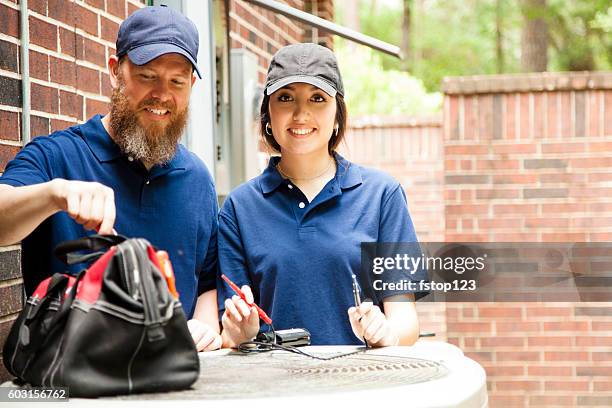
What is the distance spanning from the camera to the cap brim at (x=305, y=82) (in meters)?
2.86

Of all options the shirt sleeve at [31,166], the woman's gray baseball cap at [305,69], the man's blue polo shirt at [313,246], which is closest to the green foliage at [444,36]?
the woman's gray baseball cap at [305,69]

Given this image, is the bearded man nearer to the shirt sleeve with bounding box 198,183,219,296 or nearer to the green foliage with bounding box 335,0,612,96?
the shirt sleeve with bounding box 198,183,219,296

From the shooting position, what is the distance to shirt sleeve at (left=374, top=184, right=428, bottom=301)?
110 inches

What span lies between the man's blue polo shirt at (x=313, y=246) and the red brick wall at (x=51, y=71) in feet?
2.11

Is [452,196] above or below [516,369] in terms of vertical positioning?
above

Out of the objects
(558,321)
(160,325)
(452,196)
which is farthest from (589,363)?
(160,325)

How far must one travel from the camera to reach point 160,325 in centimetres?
186

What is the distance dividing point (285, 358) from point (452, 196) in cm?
431

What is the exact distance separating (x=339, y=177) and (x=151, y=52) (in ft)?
2.32

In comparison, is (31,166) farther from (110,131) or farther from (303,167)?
(303,167)

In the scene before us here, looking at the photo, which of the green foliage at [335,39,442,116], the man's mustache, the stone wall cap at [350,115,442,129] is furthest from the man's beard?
the green foliage at [335,39,442,116]

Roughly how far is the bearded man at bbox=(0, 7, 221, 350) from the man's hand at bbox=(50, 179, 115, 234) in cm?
39

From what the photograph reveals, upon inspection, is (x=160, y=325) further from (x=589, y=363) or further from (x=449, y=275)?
(x=589, y=363)

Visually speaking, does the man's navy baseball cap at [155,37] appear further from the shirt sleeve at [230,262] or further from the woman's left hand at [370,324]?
the woman's left hand at [370,324]
